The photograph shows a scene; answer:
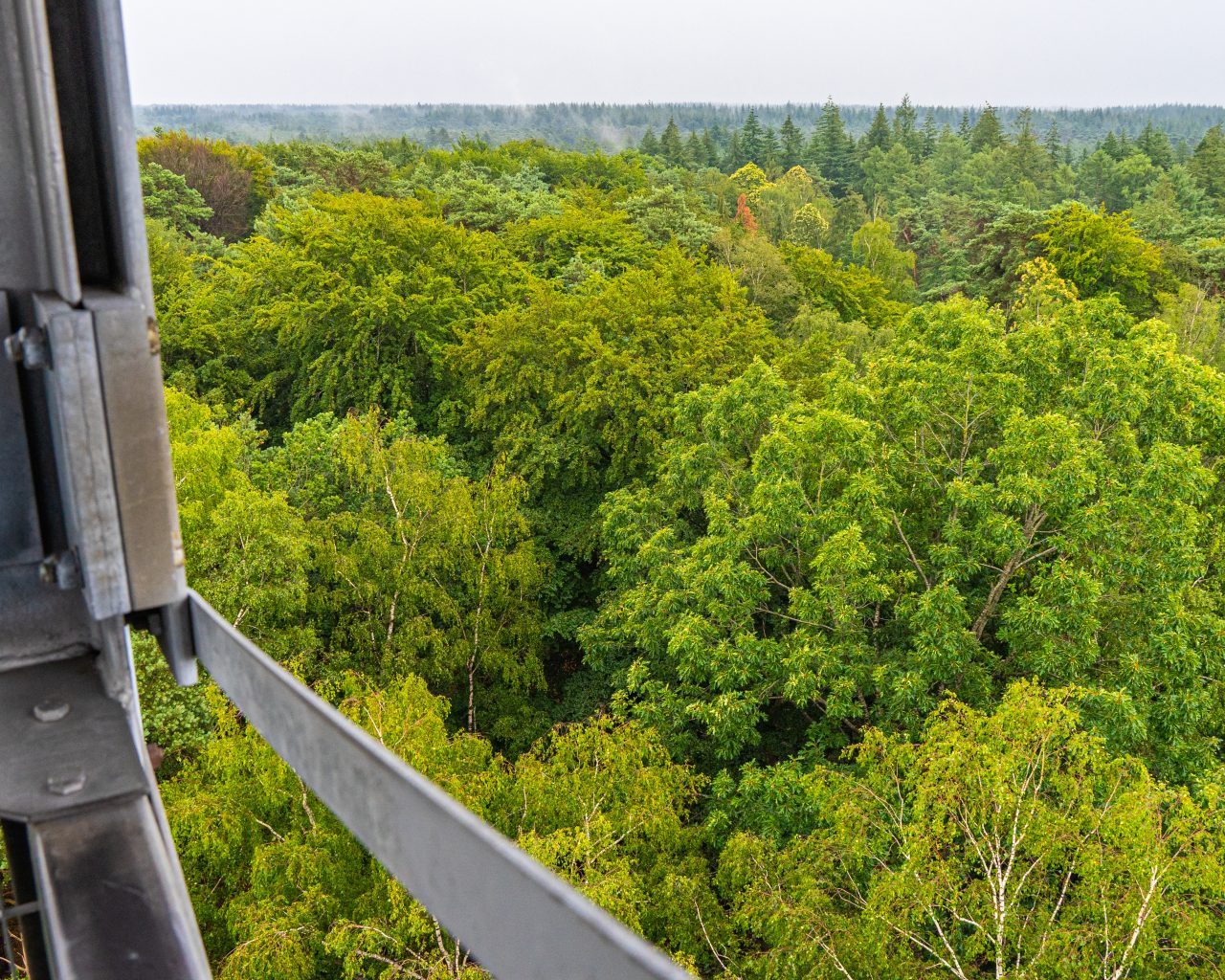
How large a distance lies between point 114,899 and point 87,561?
0.48 meters

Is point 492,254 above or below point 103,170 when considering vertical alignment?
below

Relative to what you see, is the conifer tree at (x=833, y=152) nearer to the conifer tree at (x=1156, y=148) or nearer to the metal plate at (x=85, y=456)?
the conifer tree at (x=1156, y=148)

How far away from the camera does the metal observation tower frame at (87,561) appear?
1.16m

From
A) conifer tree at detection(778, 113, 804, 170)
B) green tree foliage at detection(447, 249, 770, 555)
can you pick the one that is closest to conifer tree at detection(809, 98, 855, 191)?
conifer tree at detection(778, 113, 804, 170)

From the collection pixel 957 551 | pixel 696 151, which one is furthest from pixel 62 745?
pixel 696 151

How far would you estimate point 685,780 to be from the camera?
12258 millimetres

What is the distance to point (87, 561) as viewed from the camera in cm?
142

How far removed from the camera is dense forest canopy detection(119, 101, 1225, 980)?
339 inches

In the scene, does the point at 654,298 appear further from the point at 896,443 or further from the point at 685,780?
the point at 685,780

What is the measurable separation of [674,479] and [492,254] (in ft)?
50.8

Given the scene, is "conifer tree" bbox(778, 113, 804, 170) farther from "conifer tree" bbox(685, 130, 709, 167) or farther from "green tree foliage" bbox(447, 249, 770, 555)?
"green tree foliage" bbox(447, 249, 770, 555)

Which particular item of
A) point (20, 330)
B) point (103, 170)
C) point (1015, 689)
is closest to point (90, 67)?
point (103, 170)

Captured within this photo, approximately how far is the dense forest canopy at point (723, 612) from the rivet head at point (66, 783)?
713 centimetres

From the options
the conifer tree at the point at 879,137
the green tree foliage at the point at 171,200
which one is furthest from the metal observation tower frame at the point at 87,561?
the conifer tree at the point at 879,137
